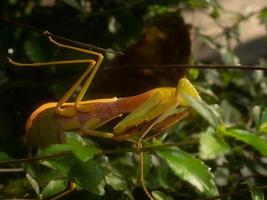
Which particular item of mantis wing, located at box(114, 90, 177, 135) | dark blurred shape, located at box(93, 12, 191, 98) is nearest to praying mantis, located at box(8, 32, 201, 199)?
mantis wing, located at box(114, 90, 177, 135)

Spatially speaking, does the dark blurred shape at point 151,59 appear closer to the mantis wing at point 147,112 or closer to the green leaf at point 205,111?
the mantis wing at point 147,112

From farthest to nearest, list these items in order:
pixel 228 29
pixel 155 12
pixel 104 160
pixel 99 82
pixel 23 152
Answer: pixel 228 29 < pixel 155 12 < pixel 99 82 < pixel 23 152 < pixel 104 160

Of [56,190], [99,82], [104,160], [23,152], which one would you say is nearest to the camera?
[56,190]

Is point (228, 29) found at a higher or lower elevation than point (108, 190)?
higher

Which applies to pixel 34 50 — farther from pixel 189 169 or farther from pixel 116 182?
pixel 189 169

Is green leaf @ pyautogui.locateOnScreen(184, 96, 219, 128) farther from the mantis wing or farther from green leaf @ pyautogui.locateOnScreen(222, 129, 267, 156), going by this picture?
the mantis wing

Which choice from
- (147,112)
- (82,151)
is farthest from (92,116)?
(82,151)

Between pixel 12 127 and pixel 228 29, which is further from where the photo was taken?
pixel 228 29

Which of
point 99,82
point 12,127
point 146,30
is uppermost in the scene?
point 146,30

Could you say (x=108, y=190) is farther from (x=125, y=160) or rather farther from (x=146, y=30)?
(x=146, y=30)

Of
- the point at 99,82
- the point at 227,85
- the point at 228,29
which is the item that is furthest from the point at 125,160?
the point at 228,29
